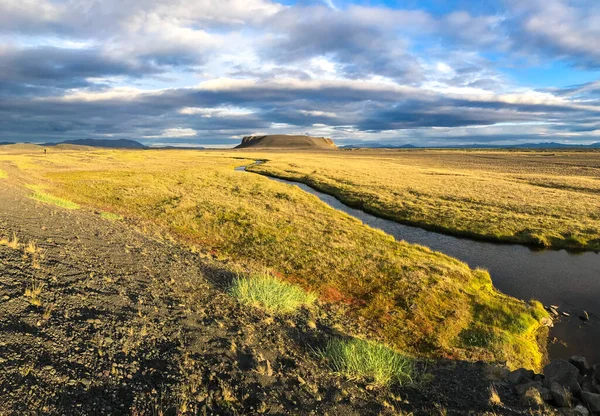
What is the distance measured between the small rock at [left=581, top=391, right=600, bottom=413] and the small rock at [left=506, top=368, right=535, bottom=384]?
150 centimetres

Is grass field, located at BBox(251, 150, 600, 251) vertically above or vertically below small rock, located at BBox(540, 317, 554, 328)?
above

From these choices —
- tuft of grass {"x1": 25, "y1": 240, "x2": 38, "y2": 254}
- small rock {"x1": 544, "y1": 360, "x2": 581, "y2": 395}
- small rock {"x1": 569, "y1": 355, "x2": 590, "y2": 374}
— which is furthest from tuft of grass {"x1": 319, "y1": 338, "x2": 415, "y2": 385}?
tuft of grass {"x1": 25, "y1": 240, "x2": 38, "y2": 254}

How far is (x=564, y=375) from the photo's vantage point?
9430mm

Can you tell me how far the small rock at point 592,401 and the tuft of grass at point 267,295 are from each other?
29.8ft

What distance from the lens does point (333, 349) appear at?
10.9 meters

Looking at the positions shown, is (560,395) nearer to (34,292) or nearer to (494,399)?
(494,399)

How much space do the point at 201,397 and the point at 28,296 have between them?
656 centimetres

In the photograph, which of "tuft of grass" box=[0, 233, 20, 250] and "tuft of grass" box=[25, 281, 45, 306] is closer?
"tuft of grass" box=[25, 281, 45, 306]

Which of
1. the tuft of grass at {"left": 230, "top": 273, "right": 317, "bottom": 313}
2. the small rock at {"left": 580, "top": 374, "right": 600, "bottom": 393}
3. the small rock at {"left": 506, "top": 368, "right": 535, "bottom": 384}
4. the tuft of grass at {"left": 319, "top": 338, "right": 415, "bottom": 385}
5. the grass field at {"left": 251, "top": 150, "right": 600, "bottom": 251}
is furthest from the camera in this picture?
the grass field at {"left": 251, "top": 150, "right": 600, "bottom": 251}

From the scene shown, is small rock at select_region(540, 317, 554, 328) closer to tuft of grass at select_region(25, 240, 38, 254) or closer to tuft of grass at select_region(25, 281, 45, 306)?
tuft of grass at select_region(25, 281, 45, 306)

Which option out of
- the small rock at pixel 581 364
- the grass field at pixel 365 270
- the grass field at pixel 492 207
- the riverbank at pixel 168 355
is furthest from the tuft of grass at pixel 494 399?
the grass field at pixel 492 207

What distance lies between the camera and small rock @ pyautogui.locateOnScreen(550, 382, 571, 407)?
27.1 ft

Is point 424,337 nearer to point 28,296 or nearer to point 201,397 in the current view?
point 201,397

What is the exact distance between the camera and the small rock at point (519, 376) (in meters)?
→ 9.88
